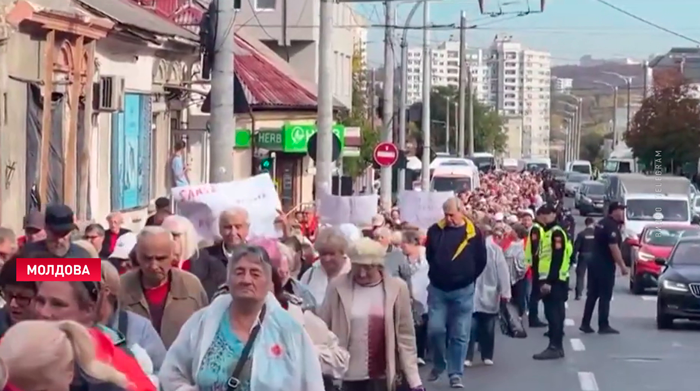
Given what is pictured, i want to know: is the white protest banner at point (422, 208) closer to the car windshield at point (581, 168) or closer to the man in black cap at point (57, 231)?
the man in black cap at point (57, 231)

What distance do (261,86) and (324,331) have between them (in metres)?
33.0

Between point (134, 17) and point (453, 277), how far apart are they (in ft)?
31.5

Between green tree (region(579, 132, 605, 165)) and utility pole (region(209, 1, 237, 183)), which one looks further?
green tree (region(579, 132, 605, 165))

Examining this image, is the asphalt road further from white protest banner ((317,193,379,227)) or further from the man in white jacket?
white protest banner ((317,193,379,227))

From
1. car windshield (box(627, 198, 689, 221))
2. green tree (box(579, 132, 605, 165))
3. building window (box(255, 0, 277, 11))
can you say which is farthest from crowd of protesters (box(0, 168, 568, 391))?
green tree (box(579, 132, 605, 165))

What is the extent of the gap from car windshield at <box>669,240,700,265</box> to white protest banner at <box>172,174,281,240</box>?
36.3 feet

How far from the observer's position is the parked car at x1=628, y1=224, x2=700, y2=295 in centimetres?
3112

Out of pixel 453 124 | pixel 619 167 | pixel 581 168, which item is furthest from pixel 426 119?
pixel 453 124

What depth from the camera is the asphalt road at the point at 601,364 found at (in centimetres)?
1591

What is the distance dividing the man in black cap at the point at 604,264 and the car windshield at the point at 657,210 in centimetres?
1981

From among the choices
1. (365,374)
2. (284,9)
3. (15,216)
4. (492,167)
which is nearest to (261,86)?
(284,9)

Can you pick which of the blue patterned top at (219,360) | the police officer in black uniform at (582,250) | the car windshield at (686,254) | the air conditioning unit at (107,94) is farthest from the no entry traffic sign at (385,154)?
the blue patterned top at (219,360)

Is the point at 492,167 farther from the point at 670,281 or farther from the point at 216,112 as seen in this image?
the point at 216,112

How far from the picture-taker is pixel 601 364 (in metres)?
17.8
